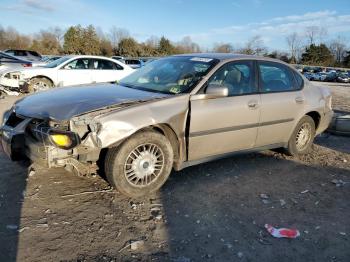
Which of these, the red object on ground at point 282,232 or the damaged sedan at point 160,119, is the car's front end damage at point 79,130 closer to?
the damaged sedan at point 160,119

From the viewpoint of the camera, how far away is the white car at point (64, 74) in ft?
37.5

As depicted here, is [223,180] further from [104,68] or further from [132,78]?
[104,68]

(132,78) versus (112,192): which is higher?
(132,78)

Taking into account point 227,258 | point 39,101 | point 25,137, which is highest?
point 39,101

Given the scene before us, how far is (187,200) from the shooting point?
4.16 m

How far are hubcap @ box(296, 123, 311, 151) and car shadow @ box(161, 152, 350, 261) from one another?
49 cm

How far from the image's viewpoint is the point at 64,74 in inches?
471

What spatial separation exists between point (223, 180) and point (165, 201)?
1070 millimetres

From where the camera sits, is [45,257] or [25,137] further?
[25,137]

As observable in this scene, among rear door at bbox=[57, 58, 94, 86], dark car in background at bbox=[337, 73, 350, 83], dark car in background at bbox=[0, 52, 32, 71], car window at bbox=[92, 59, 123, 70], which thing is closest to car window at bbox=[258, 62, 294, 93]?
rear door at bbox=[57, 58, 94, 86]

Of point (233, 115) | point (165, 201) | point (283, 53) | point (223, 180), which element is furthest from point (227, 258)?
point (283, 53)

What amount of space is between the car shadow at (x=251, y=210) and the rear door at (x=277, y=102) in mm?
520

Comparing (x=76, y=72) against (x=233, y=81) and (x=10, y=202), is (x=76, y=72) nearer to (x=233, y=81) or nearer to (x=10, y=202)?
(x=233, y=81)

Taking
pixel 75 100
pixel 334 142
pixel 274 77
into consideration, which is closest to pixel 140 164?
pixel 75 100
